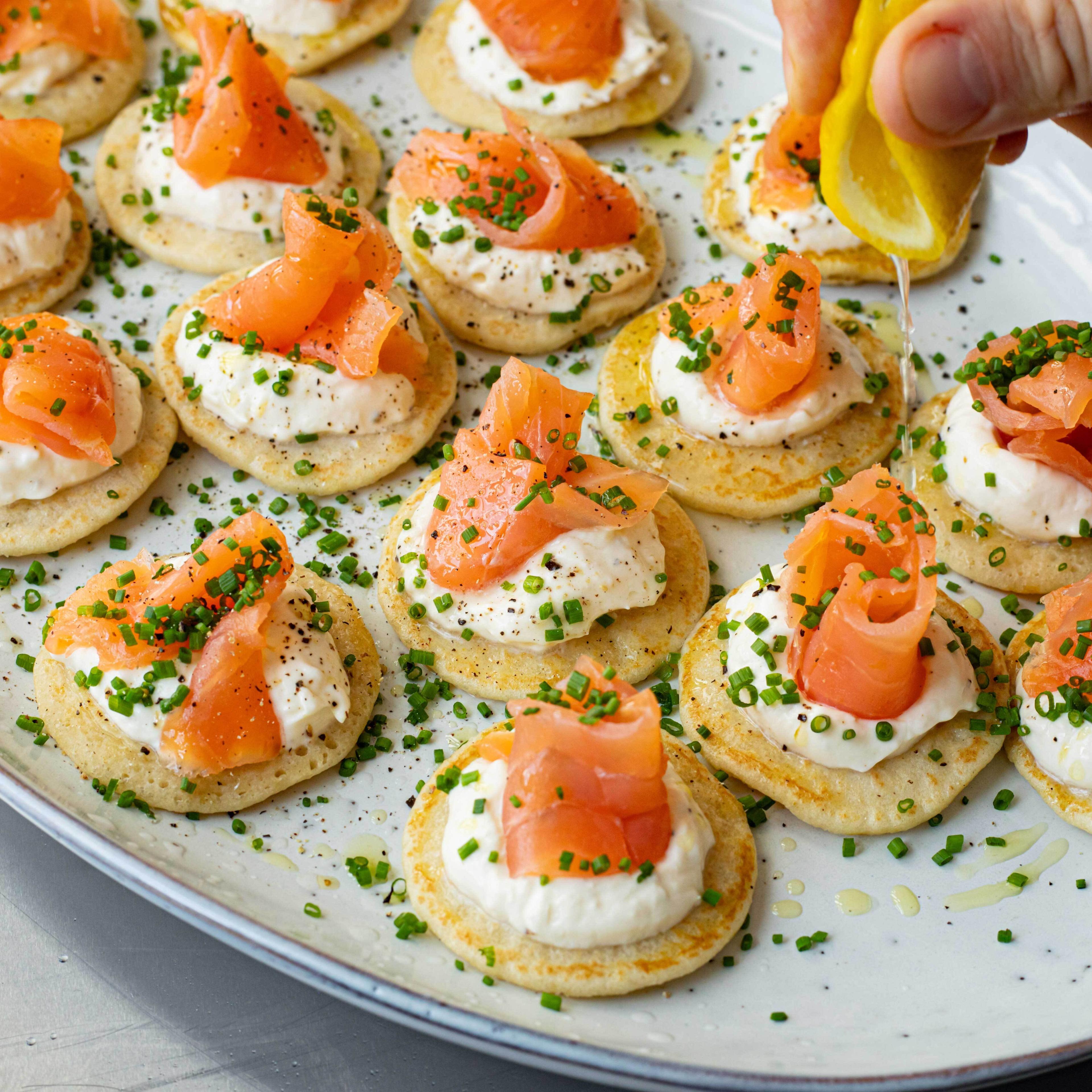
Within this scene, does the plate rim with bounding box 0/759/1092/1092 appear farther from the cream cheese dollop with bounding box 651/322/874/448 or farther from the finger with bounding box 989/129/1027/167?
the finger with bounding box 989/129/1027/167

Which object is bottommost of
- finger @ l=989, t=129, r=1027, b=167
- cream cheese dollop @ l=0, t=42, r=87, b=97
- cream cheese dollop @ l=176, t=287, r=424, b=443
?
cream cheese dollop @ l=176, t=287, r=424, b=443

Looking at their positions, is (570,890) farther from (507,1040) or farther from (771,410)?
(771,410)

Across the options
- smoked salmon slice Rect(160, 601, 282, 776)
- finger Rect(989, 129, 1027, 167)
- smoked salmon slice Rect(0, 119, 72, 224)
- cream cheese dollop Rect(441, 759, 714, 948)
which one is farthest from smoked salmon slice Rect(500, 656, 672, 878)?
smoked salmon slice Rect(0, 119, 72, 224)

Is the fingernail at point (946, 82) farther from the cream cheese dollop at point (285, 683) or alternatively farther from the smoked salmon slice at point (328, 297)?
the cream cheese dollop at point (285, 683)

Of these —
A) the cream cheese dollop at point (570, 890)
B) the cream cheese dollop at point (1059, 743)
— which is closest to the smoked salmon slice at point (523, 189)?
the cream cheese dollop at point (570, 890)

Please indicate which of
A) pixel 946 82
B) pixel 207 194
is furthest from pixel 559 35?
pixel 946 82
